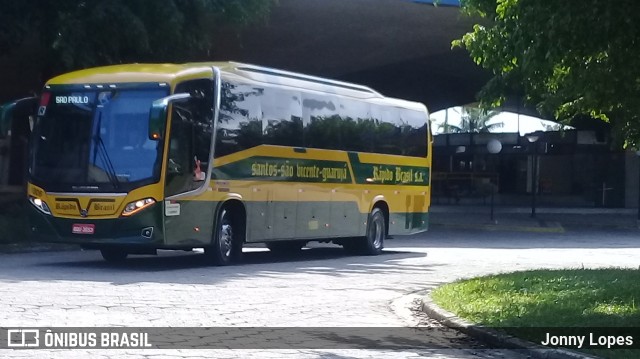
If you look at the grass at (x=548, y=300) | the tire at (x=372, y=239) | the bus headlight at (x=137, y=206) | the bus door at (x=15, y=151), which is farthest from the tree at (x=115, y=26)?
the grass at (x=548, y=300)

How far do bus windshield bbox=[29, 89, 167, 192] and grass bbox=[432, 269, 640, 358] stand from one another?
565cm

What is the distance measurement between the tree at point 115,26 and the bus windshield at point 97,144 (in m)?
5.18

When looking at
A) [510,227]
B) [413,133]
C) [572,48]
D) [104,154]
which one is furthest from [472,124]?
[572,48]

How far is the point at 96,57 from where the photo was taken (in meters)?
25.0

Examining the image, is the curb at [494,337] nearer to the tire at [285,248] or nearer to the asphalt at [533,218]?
the tire at [285,248]

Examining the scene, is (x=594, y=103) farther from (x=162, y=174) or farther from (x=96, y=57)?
(x=96, y=57)

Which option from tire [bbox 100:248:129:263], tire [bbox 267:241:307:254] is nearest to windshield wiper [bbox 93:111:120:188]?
tire [bbox 100:248:129:263]

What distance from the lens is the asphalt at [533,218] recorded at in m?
38.7

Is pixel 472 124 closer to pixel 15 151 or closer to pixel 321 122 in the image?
pixel 15 151

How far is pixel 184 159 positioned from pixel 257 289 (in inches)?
143

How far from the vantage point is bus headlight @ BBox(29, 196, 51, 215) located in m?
18.8

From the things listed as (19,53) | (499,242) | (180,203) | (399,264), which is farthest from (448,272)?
(19,53)

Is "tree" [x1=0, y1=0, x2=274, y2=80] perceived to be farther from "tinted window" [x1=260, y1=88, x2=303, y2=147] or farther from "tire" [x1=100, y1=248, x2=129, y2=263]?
"tire" [x1=100, y1=248, x2=129, y2=263]

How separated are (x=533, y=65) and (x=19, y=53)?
23.0 metres
